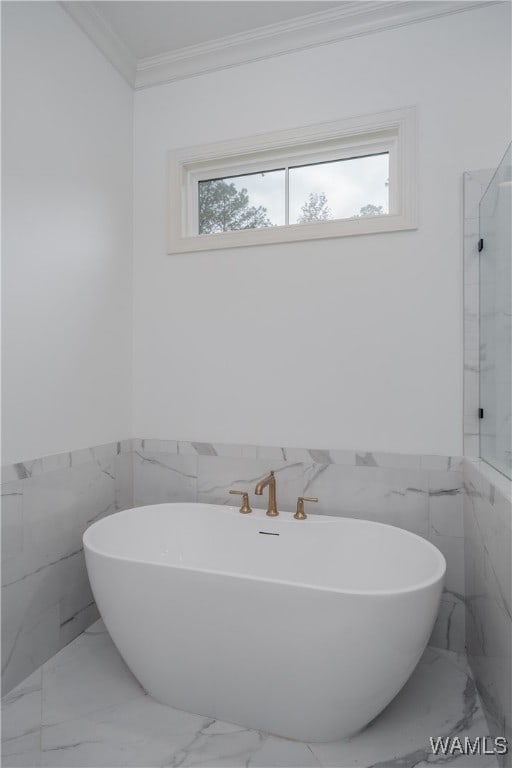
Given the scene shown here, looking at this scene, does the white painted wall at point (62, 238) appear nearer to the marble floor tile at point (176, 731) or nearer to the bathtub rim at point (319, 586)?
the bathtub rim at point (319, 586)

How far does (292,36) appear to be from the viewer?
2.10 m

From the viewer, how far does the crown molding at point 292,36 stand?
1.93m

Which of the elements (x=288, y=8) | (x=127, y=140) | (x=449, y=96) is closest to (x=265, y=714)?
(x=449, y=96)

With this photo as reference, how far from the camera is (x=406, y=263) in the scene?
1965 millimetres

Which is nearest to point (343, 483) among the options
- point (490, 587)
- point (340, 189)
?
point (490, 587)

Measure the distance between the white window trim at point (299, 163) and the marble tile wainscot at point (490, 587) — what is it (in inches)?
46.4

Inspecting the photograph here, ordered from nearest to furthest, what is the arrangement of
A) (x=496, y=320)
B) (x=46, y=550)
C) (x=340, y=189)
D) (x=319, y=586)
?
(x=319, y=586) → (x=496, y=320) → (x=46, y=550) → (x=340, y=189)

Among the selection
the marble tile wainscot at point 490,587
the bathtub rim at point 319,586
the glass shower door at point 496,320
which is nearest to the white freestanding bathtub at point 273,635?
the bathtub rim at point 319,586

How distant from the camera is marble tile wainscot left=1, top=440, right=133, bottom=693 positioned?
5.38 feet

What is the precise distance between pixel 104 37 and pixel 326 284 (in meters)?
1.61

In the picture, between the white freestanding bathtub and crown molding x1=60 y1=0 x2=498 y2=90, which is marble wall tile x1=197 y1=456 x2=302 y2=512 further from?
crown molding x1=60 y1=0 x2=498 y2=90

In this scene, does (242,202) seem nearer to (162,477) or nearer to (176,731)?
(162,477)

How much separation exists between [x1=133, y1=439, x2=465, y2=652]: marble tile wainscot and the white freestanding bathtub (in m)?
0.27

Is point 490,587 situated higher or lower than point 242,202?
lower
